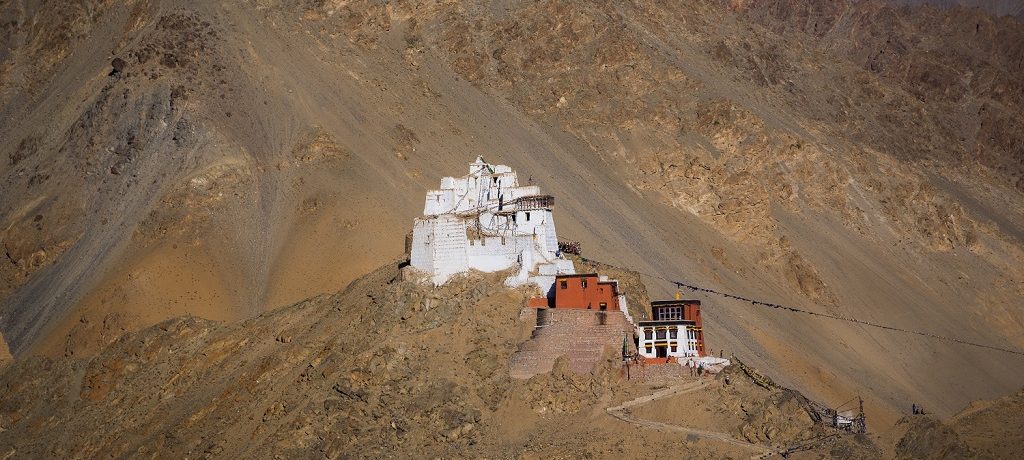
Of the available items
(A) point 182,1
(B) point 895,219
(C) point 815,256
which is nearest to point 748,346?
(C) point 815,256

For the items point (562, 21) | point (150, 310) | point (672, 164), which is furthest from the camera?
point (562, 21)

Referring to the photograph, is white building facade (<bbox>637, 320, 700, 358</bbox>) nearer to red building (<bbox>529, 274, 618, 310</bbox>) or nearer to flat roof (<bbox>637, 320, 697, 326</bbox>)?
flat roof (<bbox>637, 320, 697, 326</bbox>)

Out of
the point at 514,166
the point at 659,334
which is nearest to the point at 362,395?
the point at 659,334

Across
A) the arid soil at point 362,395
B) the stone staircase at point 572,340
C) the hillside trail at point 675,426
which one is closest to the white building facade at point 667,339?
the stone staircase at point 572,340

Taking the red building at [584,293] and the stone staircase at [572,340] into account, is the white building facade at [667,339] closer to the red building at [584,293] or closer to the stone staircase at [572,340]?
the stone staircase at [572,340]

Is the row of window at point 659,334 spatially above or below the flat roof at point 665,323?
below

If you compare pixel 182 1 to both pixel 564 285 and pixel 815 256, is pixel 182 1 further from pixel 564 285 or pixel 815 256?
pixel 564 285

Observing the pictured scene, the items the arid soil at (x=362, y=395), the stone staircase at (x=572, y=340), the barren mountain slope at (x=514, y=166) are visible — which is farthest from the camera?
the barren mountain slope at (x=514, y=166)
